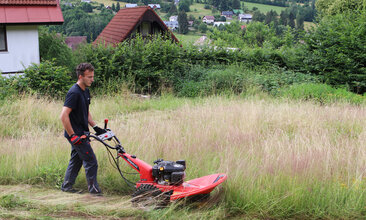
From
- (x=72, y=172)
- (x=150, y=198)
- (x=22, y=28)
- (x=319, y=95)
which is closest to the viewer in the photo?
(x=150, y=198)

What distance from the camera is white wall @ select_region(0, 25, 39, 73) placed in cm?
1731

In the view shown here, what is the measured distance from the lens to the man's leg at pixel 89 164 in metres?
5.15

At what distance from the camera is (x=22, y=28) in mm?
17500

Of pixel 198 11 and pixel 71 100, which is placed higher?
pixel 198 11

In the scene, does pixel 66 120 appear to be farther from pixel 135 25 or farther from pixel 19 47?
pixel 135 25

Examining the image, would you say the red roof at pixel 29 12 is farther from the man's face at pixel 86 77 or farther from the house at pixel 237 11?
the house at pixel 237 11

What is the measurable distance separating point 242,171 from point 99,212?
6.31ft

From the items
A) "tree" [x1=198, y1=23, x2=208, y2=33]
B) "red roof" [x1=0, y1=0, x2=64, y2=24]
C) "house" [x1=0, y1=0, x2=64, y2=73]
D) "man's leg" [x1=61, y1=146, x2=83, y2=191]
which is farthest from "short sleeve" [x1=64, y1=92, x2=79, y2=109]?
"tree" [x1=198, y1=23, x2=208, y2=33]

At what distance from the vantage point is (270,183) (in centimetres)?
491

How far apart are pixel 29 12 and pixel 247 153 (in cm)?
1464

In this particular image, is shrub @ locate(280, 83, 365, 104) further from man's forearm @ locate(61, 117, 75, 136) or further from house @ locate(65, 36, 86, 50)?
house @ locate(65, 36, 86, 50)

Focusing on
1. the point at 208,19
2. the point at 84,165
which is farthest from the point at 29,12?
the point at 208,19

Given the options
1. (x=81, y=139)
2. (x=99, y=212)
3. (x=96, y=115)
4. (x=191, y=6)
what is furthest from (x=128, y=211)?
(x=191, y=6)

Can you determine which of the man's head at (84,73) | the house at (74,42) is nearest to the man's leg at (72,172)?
the man's head at (84,73)
